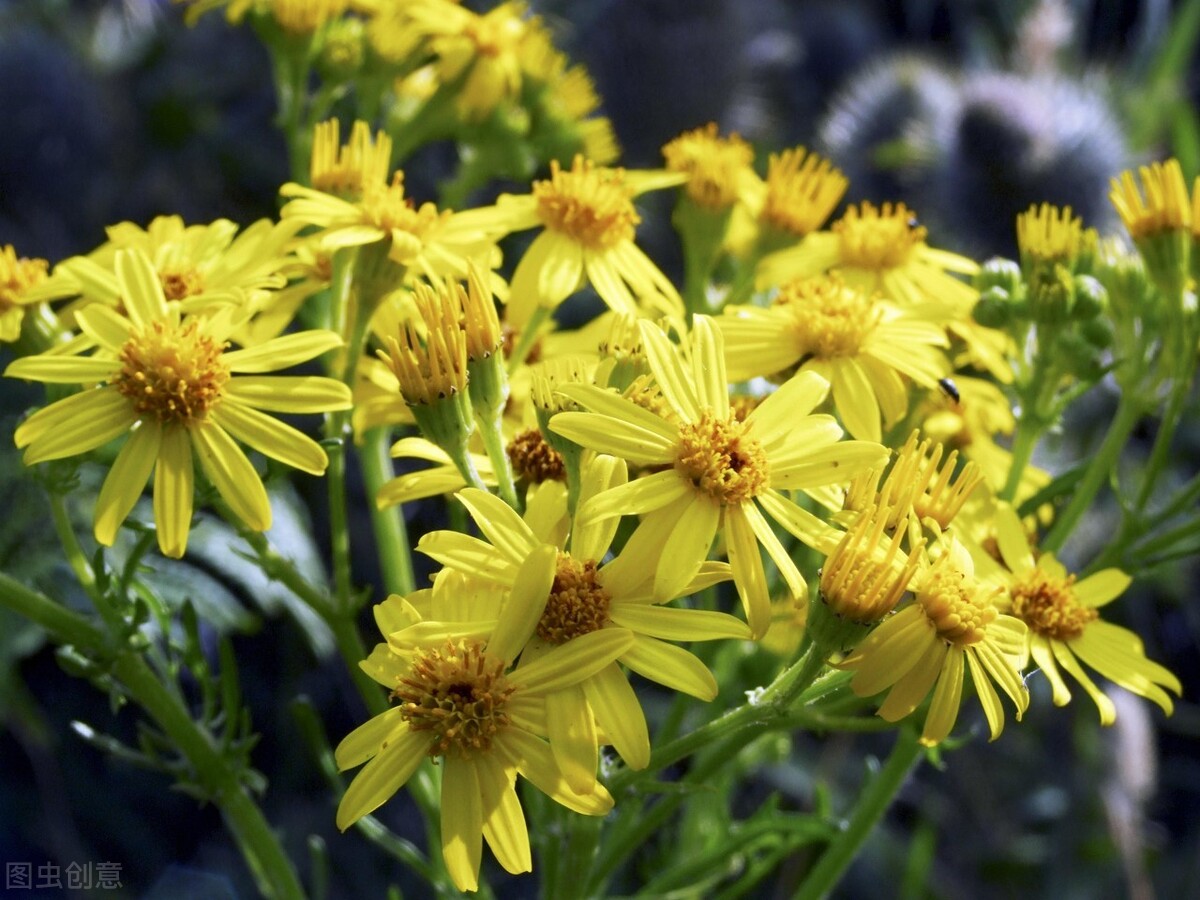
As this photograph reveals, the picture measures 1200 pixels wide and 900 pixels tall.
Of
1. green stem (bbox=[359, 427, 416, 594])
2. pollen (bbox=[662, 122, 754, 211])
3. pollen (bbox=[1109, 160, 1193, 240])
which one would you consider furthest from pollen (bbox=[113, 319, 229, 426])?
pollen (bbox=[1109, 160, 1193, 240])

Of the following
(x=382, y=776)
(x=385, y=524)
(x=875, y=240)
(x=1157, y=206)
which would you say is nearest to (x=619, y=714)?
(x=382, y=776)

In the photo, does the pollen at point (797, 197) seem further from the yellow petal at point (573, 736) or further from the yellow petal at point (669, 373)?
the yellow petal at point (573, 736)

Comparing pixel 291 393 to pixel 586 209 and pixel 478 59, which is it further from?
pixel 478 59

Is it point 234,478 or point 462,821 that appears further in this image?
point 234,478

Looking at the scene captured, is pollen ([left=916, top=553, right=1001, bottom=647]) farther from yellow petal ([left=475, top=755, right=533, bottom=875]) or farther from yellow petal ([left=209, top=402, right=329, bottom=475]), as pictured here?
yellow petal ([left=209, top=402, right=329, bottom=475])

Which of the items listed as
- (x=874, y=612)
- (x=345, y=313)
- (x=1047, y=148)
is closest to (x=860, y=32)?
(x=1047, y=148)

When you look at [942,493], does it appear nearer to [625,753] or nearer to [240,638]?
[625,753]
